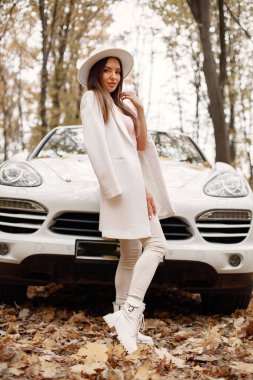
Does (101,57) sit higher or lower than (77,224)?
higher

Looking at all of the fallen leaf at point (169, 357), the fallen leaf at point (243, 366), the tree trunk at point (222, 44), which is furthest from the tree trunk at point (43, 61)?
the fallen leaf at point (243, 366)

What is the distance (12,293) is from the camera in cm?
418

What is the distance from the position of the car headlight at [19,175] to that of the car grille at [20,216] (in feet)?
0.51

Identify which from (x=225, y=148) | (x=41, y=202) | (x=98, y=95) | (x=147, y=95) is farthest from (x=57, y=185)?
(x=147, y=95)

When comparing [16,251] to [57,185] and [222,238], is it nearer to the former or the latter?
[57,185]

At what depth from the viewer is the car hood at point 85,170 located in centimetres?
399

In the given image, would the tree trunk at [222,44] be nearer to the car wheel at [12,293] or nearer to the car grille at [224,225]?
the car grille at [224,225]

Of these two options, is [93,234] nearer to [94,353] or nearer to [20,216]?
[20,216]

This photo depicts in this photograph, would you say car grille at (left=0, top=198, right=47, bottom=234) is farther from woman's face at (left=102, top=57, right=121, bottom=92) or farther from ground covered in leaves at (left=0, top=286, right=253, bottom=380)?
woman's face at (left=102, top=57, right=121, bottom=92)

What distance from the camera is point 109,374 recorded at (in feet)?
7.98

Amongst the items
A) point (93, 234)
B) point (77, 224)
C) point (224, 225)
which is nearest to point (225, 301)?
point (224, 225)

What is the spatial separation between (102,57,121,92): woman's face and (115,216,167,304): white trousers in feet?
2.96

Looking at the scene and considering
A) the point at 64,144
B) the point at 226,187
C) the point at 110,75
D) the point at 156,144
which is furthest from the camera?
the point at 156,144

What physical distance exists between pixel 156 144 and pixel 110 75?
1946mm
